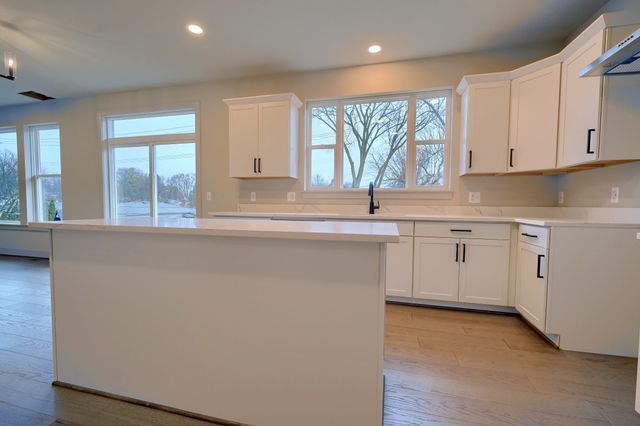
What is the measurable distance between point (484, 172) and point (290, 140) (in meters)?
2.11

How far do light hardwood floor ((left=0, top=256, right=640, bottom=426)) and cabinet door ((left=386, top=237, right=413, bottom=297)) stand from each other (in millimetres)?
437

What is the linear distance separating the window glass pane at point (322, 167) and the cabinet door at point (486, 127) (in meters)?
1.52

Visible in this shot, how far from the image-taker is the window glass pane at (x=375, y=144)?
321 centimetres

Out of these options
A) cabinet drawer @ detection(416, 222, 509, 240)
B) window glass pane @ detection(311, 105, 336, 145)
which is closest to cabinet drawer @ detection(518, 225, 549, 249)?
cabinet drawer @ detection(416, 222, 509, 240)

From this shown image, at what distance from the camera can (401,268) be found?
262 centimetres

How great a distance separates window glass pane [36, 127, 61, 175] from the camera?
14.8 feet

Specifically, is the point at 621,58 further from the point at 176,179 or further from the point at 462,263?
the point at 176,179

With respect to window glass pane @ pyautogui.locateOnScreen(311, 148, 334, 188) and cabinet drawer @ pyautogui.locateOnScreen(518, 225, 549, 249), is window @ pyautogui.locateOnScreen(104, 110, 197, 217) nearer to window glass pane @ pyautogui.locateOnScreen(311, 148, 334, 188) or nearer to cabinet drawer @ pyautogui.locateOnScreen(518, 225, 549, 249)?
window glass pane @ pyautogui.locateOnScreen(311, 148, 334, 188)

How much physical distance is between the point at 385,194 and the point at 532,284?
162 centimetres

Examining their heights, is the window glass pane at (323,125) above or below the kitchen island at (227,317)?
above

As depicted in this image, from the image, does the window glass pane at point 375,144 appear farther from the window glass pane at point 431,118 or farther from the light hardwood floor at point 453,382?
the light hardwood floor at point 453,382

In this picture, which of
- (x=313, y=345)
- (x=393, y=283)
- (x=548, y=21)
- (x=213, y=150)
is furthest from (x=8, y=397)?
(x=548, y=21)

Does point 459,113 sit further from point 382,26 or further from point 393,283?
point 393,283

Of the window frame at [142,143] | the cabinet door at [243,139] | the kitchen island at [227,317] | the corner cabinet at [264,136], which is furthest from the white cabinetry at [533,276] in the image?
the window frame at [142,143]
